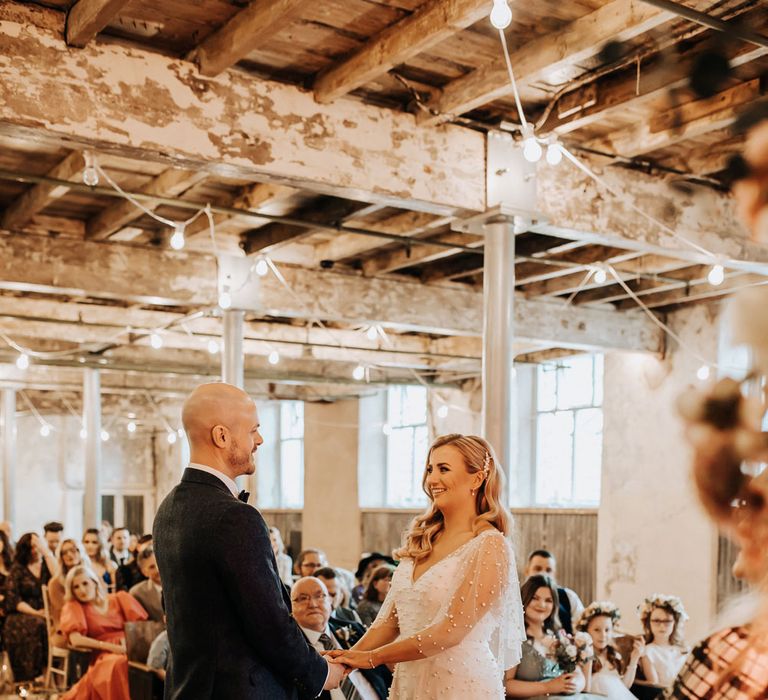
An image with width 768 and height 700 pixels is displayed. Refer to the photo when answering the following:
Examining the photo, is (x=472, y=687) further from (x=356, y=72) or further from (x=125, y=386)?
(x=125, y=386)

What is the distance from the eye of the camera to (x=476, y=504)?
3137 millimetres

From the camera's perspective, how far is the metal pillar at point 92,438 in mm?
13305

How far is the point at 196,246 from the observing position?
8141 millimetres

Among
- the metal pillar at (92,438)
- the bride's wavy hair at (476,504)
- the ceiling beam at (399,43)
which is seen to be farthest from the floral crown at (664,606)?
the metal pillar at (92,438)

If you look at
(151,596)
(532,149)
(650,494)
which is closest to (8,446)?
(151,596)

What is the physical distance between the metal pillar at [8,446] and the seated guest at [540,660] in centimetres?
1248

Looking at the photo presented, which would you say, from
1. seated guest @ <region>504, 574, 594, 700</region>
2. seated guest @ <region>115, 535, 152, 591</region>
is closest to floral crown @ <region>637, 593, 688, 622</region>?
seated guest @ <region>504, 574, 594, 700</region>

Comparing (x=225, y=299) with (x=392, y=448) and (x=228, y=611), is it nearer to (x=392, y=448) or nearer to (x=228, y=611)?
(x=228, y=611)

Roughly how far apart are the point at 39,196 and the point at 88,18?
3.03 meters

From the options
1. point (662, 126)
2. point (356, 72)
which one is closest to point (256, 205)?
point (356, 72)

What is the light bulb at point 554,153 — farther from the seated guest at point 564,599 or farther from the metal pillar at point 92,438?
the metal pillar at point 92,438

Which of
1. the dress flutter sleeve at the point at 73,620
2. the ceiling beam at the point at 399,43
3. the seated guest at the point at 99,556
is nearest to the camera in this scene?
the ceiling beam at the point at 399,43

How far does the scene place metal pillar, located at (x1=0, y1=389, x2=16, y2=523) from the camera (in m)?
16.1

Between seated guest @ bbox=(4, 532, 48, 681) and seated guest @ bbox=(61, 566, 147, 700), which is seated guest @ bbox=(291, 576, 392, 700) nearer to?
seated guest @ bbox=(61, 566, 147, 700)
